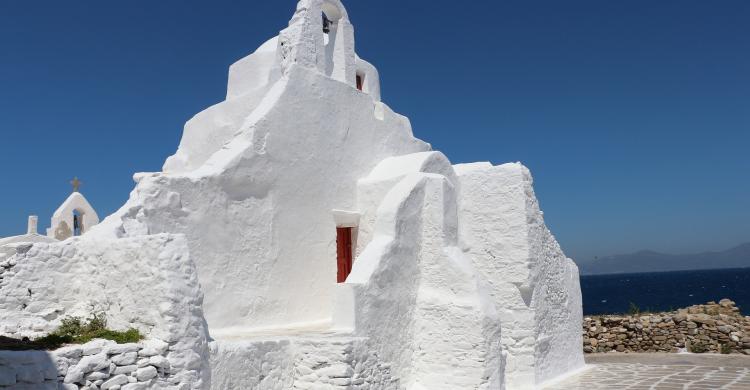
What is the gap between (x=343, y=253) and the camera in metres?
11.5

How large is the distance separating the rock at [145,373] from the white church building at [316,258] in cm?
11

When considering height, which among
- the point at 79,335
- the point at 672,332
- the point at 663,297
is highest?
the point at 79,335

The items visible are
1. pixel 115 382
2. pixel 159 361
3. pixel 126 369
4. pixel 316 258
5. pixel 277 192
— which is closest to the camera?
pixel 115 382

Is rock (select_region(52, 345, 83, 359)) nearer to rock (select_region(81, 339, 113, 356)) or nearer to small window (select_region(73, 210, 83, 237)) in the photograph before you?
rock (select_region(81, 339, 113, 356))

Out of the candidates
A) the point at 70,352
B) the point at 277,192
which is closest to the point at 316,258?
the point at 277,192

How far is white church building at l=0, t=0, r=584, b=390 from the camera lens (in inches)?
291

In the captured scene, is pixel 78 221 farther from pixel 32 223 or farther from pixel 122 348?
pixel 122 348

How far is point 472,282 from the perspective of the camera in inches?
397

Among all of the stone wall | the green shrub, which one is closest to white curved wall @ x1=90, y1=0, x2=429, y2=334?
the green shrub

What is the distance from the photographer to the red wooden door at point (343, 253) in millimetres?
11500

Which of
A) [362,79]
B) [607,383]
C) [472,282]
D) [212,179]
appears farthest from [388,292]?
[362,79]

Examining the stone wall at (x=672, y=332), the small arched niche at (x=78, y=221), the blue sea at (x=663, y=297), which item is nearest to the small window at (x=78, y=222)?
the small arched niche at (x=78, y=221)

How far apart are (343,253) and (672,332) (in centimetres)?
947

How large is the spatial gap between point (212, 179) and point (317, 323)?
2970mm
